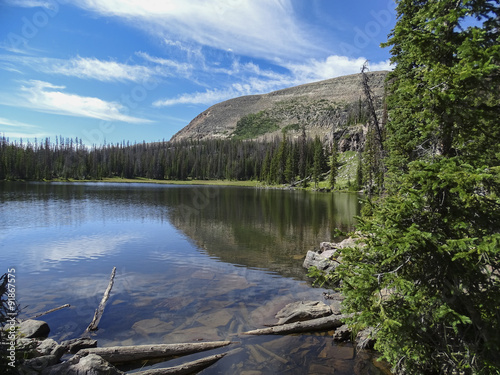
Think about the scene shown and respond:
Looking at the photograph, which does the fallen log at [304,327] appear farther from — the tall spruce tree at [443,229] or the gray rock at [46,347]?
the gray rock at [46,347]

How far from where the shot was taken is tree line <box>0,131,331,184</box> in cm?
13012

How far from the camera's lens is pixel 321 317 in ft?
40.7

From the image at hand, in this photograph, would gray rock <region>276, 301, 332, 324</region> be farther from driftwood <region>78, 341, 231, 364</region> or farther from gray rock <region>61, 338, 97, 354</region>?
gray rock <region>61, 338, 97, 354</region>

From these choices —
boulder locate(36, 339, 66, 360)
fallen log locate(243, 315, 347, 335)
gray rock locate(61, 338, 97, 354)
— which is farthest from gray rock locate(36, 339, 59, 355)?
fallen log locate(243, 315, 347, 335)

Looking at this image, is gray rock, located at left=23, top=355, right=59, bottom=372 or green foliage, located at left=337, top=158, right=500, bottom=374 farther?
gray rock, located at left=23, top=355, right=59, bottom=372

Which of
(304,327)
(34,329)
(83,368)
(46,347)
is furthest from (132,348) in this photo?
(304,327)

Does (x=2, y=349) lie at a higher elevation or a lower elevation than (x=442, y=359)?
higher

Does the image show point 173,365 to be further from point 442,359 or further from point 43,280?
point 43,280

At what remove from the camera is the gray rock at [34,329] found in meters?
10.5

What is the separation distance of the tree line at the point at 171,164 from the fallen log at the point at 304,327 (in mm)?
106116

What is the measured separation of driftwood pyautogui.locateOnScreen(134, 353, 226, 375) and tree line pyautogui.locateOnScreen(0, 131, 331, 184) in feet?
359

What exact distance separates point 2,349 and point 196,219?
33.7m

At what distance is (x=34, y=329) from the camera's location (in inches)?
420

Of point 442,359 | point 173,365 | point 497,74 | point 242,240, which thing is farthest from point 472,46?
point 242,240
